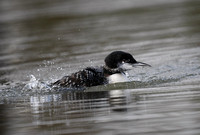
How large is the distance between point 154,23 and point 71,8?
8301 millimetres

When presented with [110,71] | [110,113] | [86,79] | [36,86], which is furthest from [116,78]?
[110,113]

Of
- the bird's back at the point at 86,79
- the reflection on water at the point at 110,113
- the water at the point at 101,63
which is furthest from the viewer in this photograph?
the bird's back at the point at 86,79

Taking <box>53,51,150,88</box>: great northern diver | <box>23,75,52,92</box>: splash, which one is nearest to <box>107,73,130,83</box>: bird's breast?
<box>53,51,150,88</box>: great northern diver

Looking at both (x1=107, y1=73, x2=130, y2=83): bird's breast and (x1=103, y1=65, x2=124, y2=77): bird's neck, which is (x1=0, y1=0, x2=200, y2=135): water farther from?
(x1=103, y1=65, x2=124, y2=77): bird's neck

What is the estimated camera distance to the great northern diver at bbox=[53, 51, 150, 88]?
1100cm

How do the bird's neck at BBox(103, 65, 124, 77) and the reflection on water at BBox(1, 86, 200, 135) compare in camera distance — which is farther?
the bird's neck at BBox(103, 65, 124, 77)

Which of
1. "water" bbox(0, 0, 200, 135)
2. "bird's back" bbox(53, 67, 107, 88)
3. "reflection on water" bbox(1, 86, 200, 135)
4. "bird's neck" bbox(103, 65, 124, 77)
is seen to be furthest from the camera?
"bird's neck" bbox(103, 65, 124, 77)

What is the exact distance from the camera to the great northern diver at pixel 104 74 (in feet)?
36.1

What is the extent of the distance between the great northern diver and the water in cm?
21

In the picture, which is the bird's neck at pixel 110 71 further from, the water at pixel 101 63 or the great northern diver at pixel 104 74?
the water at pixel 101 63

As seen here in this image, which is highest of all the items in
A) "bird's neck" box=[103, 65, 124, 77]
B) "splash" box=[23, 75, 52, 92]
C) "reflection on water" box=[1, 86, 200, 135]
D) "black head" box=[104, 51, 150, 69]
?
"black head" box=[104, 51, 150, 69]

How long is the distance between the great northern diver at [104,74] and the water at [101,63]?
210 mm

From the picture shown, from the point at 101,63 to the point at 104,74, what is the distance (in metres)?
2.49

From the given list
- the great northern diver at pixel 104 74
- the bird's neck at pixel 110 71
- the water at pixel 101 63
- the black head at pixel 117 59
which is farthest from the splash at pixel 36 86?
the black head at pixel 117 59
